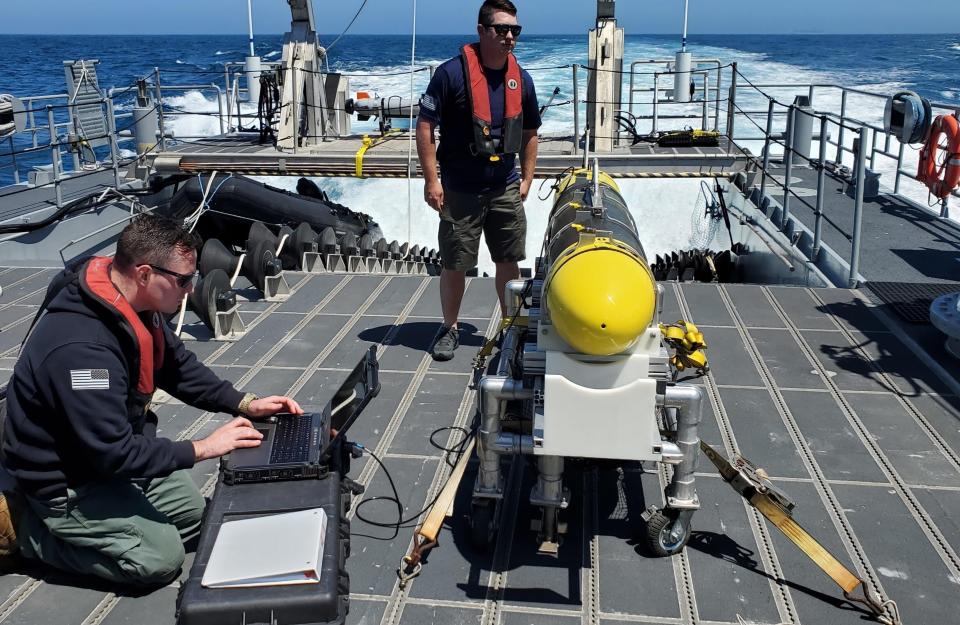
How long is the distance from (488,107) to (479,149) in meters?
0.23

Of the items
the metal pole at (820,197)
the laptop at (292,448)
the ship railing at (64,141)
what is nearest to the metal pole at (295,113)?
the ship railing at (64,141)

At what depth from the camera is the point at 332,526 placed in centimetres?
252

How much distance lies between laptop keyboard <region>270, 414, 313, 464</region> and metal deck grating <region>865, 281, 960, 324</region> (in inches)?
157

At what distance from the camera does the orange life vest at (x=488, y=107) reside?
4359 mm

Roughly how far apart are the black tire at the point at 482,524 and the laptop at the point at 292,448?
55 cm

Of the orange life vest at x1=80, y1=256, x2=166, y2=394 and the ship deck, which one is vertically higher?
the orange life vest at x1=80, y1=256, x2=166, y2=394

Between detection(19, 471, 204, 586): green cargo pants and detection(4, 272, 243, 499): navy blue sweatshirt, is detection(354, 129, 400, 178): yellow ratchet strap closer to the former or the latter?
detection(19, 471, 204, 586): green cargo pants

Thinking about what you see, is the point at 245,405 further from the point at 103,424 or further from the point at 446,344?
the point at 446,344

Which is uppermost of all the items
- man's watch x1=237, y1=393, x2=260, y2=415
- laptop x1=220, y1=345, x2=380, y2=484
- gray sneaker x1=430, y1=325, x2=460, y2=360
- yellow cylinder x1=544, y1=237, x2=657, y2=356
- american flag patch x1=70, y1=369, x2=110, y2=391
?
yellow cylinder x1=544, y1=237, x2=657, y2=356

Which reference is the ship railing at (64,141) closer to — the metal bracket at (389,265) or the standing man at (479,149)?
the metal bracket at (389,265)

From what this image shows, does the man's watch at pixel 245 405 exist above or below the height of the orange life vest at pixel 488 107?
below

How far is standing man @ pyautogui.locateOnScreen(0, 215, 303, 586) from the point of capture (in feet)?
7.98

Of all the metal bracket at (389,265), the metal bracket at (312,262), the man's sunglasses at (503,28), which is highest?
the man's sunglasses at (503,28)

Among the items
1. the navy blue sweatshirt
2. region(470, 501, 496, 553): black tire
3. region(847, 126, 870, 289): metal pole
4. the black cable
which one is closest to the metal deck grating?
region(847, 126, 870, 289): metal pole
